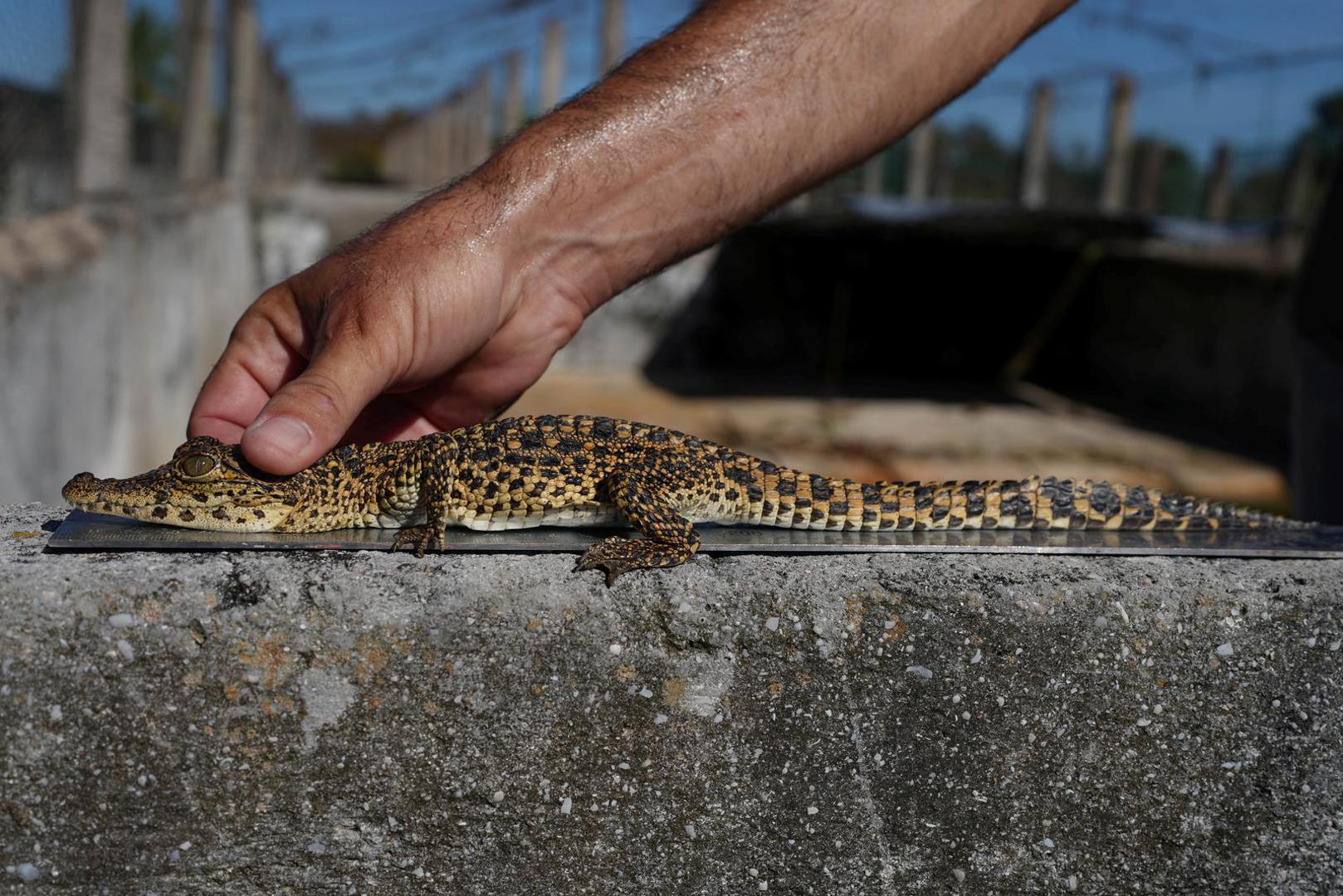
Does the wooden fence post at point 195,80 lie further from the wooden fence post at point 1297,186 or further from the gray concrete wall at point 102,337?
the wooden fence post at point 1297,186

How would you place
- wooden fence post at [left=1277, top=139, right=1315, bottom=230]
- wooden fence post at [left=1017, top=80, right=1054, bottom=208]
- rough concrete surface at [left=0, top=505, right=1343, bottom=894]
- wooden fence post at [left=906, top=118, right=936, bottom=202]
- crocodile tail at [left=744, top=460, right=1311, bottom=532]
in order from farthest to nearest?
wooden fence post at [left=906, top=118, right=936, bottom=202] < wooden fence post at [left=1017, top=80, right=1054, bottom=208] < wooden fence post at [left=1277, top=139, right=1315, bottom=230] < crocodile tail at [left=744, top=460, right=1311, bottom=532] < rough concrete surface at [left=0, top=505, right=1343, bottom=894]

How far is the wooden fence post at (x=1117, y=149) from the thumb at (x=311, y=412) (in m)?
11.6

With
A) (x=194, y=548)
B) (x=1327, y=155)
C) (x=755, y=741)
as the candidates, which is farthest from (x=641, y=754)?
(x=1327, y=155)

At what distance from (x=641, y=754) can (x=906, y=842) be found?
0.47 metres

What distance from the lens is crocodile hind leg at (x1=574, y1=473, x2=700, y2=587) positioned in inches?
69.9

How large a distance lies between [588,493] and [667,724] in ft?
2.01

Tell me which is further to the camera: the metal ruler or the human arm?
the human arm

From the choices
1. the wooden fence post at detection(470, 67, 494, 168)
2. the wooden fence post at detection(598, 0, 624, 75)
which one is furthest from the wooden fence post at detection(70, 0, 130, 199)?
the wooden fence post at detection(470, 67, 494, 168)

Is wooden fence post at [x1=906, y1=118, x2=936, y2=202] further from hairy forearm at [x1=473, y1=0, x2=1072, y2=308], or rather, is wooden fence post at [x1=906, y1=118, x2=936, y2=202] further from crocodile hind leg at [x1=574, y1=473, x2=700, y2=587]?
crocodile hind leg at [x1=574, y1=473, x2=700, y2=587]

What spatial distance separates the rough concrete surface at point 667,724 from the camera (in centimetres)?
160

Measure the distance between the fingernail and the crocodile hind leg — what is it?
56 cm

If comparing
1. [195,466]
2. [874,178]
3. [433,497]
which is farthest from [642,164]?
[874,178]

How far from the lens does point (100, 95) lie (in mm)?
4777

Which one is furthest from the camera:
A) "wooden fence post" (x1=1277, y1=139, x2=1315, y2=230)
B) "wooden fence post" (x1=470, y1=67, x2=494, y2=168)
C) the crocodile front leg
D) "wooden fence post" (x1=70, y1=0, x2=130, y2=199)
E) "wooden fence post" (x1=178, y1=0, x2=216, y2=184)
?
A: "wooden fence post" (x1=470, y1=67, x2=494, y2=168)
